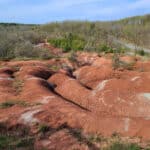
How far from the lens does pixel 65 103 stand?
11602 mm

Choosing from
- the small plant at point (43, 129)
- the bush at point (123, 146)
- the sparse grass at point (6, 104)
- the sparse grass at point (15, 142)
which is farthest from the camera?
the sparse grass at point (6, 104)

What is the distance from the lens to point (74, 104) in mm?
11992

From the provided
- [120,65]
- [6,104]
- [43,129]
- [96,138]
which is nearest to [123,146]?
[96,138]

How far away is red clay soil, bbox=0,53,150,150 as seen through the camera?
934 cm

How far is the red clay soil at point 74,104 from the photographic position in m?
9.34

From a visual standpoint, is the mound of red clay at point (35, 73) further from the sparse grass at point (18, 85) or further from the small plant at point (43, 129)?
the small plant at point (43, 129)

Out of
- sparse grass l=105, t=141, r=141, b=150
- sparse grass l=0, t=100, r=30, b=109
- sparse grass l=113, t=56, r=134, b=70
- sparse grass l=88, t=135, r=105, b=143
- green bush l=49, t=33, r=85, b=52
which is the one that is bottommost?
green bush l=49, t=33, r=85, b=52

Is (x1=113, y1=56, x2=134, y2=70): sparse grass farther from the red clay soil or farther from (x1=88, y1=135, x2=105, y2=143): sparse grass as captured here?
(x1=88, y1=135, x2=105, y2=143): sparse grass

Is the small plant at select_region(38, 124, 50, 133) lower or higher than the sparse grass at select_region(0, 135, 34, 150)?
higher

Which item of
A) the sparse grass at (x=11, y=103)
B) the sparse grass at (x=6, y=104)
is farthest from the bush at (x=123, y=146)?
the sparse grass at (x=6, y=104)

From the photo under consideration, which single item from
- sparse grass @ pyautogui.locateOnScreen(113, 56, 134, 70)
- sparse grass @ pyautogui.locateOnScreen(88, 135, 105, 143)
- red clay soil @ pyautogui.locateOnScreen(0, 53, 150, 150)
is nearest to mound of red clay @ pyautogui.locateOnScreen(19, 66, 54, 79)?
red clay soil @ pyautogui.locateOnScreen(0, 53, 150, 150)

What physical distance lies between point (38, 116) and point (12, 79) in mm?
5601

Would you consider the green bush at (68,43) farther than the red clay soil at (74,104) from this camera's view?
Yes

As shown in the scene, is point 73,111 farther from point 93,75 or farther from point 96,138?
point 93,75
